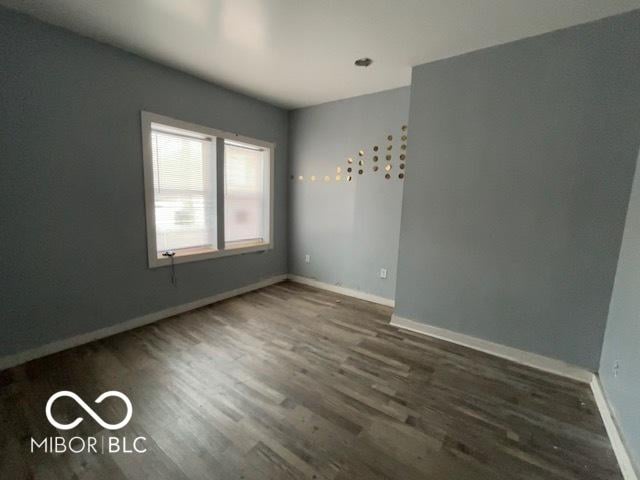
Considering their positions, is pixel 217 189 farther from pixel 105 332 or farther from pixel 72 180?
pixel 105 332

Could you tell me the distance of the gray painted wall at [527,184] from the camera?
1846 mm

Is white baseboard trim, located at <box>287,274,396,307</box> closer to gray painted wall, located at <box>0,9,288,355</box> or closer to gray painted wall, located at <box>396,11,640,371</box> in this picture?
gray painted wall, located at <box>396,11,640,371</box>

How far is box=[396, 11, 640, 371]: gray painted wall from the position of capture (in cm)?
185

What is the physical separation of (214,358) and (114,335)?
1105 mm

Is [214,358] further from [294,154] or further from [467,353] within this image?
[294,154]

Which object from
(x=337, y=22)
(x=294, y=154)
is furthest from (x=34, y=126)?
(x=294, y=154)

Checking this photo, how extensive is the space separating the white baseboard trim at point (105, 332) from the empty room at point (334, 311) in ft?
0.06

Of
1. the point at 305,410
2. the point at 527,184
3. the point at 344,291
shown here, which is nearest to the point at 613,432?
the point at 527,184

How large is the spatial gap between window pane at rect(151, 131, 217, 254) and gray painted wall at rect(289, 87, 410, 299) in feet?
4.39

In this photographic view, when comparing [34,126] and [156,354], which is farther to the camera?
[156,354]

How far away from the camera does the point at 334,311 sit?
3.17 metres

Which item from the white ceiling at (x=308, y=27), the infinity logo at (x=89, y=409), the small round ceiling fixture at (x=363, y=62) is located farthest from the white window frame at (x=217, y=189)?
the small round ceiling fixture at (x=363, y=62)

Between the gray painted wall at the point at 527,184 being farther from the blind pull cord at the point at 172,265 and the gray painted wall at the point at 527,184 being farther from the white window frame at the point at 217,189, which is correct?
the blind pull cord at the point at 172,265

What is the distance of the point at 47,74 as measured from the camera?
2.01m
